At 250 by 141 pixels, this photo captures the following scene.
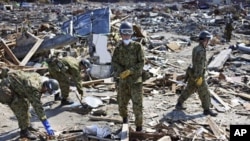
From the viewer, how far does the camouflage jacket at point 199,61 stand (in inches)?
303

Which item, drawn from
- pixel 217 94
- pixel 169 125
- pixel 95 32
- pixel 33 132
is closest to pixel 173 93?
pixel 217 94

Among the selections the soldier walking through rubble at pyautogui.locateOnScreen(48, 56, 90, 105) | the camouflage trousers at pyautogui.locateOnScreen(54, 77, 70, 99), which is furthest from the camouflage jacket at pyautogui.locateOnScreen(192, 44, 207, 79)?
the camouflage trousers at pyautogui.locateOnScreen(54, 77, 70, 99)

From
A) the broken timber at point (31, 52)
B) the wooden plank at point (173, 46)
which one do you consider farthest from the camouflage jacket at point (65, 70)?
the wooden plank at point (173, 46)

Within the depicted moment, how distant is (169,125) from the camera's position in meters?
7.45

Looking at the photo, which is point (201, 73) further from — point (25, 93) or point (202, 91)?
point (25, 93)

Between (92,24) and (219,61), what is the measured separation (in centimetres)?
546

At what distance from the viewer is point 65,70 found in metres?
8.73

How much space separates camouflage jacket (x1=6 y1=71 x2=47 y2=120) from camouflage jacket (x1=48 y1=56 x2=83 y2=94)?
83.0 inches

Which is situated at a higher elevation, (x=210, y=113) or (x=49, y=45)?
(x=49, y=45)

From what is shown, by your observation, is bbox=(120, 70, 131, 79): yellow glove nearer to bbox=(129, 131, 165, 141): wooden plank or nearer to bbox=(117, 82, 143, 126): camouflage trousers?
bbox=(117, 82, 143, 126): camouflage trousers

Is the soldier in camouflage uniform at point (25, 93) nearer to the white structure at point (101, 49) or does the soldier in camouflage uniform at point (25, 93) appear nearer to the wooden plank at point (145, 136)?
the wooden plank at point (145, 136)

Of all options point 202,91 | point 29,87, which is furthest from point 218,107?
point 29,87

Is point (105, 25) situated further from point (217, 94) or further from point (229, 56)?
point (217, 94)

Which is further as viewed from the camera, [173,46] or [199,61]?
[173,46]
